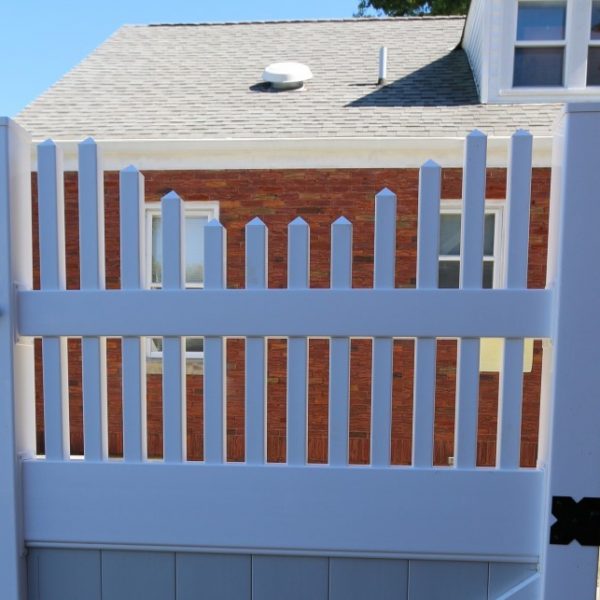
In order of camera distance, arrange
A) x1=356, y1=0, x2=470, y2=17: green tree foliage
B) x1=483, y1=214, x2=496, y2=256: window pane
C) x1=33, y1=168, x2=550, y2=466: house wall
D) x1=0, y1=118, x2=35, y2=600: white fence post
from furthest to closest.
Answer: x1=356, y1=0, x2=470, y2=17: green tree foliage, x1=483, y1=214, x2=496, y2=256: window pane, x1=33, y1=168, x2=550, y2=466: house wall, x1=0, y1=118, x2=35, y2=600: white fence post

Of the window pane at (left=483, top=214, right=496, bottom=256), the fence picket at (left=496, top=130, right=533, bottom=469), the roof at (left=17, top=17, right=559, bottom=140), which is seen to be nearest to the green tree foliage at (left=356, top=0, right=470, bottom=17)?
the roof at (left=17, top=17, right=559, bottom=140)

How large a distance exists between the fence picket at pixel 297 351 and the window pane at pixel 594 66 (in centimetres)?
592

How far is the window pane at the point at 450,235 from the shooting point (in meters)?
5.12

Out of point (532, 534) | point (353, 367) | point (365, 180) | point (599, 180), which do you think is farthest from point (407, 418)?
point (599, 180)

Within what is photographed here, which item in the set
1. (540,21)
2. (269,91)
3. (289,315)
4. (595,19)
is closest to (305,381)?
(289,315)

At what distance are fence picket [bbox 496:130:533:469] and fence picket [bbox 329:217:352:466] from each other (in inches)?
17.2

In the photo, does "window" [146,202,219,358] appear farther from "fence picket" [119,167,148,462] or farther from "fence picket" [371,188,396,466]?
"fence picket" [371,188,396,466]

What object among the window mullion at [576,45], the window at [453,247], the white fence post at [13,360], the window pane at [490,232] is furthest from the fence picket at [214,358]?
the window mullion at [576,45]

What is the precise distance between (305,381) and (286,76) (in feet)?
17.6

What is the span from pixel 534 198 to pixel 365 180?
1666mm

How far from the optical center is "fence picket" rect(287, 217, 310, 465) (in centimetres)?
136

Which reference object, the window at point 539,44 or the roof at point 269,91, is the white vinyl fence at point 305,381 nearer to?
the roof at point 269,91

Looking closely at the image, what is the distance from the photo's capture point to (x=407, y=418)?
463 centimetres

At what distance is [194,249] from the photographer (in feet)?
17.2
